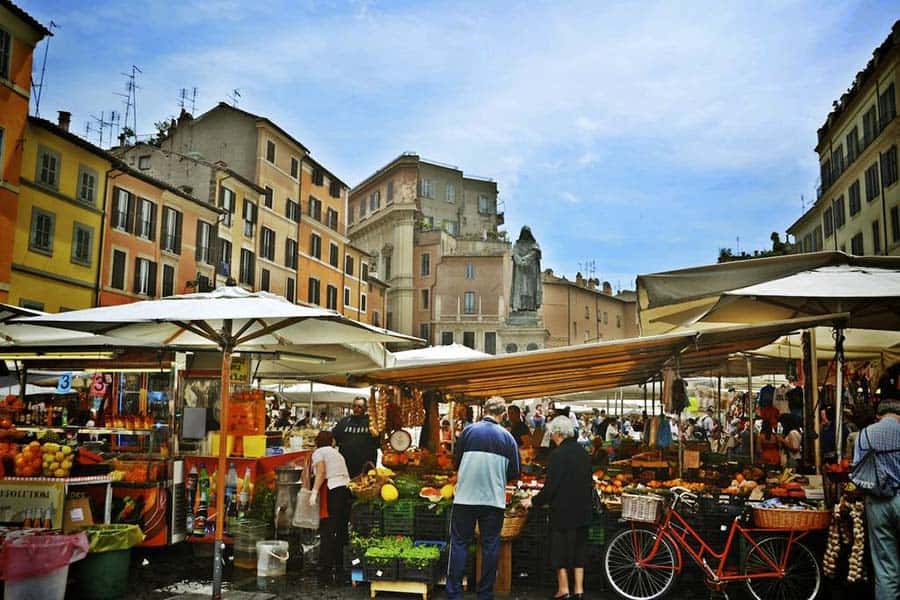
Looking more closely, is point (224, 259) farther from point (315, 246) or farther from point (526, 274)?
point (526, 274)

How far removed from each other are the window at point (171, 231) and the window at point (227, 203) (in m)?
3.51

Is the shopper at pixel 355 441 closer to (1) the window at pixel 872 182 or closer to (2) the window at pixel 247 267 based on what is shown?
(2) the window at pixel 247 267

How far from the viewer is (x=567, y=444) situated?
24.6 feet

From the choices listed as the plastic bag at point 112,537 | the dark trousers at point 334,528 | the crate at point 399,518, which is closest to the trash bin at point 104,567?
the plastic bag at point 112,537

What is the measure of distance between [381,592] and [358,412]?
10.3 feet

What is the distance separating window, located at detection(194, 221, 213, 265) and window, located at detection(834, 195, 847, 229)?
33.3 m

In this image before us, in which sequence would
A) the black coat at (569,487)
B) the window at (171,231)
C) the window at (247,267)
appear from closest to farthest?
1. the black coat at (569,487)
2. the window at (171,231)
3. the window at (247,267)

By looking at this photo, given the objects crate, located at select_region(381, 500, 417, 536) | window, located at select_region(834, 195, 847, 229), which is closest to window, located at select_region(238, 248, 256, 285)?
window, located at select_region(834, 195, 847, 229)

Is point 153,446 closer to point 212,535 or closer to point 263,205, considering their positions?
point 212,535

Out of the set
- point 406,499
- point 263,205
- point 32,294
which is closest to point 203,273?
point 263,205

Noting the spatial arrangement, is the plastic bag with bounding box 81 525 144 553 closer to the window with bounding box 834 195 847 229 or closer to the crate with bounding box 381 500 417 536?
the crate with bounding box 381 500 417 536

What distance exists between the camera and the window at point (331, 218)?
50.3 m

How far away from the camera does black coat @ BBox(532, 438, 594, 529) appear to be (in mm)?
7277

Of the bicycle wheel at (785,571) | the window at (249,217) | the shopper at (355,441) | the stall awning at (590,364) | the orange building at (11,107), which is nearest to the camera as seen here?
the bicycle wheel at (785,571)
